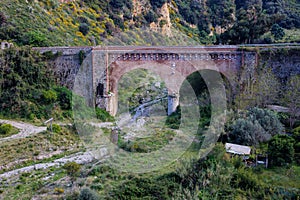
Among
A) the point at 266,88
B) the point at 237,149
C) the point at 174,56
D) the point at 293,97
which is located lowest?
the point at 237,149

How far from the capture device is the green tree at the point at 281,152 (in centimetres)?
1636

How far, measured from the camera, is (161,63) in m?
26.9

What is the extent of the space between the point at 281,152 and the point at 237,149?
2.05m

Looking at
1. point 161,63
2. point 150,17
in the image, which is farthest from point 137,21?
point 161,63

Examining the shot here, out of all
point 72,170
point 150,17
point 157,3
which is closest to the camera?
point 72,170

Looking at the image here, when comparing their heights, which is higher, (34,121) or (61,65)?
(61,65)

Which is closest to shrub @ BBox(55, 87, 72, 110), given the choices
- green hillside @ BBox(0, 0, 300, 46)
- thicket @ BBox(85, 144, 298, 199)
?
green hillside @ BBox(0, 0, 300, 46)

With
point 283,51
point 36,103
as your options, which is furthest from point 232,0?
point 36,103

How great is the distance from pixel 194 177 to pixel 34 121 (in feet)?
40.2

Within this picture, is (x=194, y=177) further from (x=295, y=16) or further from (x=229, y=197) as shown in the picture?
(x=295, y=16)

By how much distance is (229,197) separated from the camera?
14.2m

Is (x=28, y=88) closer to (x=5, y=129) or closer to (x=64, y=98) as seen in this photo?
(x=64, y=98)

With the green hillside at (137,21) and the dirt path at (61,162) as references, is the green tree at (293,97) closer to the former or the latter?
the green hillside at (137,21)

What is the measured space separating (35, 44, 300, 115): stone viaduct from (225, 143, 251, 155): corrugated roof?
31.0ft
